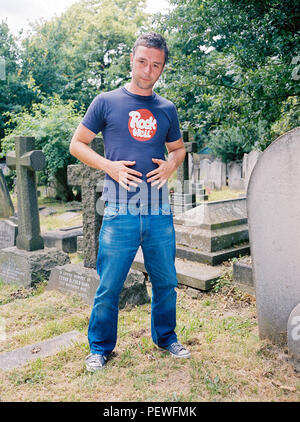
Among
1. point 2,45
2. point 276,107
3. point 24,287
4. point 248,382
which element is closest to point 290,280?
point 248,382

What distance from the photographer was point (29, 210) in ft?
14.5

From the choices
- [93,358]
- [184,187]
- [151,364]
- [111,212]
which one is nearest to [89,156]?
[111,212]

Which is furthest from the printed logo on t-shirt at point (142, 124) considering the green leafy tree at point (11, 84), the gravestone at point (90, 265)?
the green leafy tree at point (11, 84)

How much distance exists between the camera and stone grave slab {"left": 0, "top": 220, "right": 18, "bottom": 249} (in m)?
5.90

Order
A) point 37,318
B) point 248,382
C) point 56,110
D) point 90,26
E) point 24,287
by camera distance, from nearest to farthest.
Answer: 1. point 248,382
2. point 37,318
3. point 24,287
4. point 56,110
5. point 90,26

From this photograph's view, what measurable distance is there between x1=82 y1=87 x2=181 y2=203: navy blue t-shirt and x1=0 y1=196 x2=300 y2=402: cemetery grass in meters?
1.13

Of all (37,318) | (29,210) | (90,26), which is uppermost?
(90,26)

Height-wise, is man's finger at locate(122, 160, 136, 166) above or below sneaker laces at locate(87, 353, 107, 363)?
above

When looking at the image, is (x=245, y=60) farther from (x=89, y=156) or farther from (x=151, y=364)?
(x=151, y=364)

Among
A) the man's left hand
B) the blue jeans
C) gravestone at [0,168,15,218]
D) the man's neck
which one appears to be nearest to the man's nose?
the man's neck

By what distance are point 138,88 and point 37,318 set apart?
234 cm

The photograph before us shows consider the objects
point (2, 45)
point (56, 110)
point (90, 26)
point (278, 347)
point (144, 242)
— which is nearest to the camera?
point (144, 242)

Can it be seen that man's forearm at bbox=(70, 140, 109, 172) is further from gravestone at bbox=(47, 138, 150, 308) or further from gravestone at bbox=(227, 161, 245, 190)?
gravestone at bbox=(227, 161, 245, 190)

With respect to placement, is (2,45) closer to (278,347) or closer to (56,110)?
(56,110)
